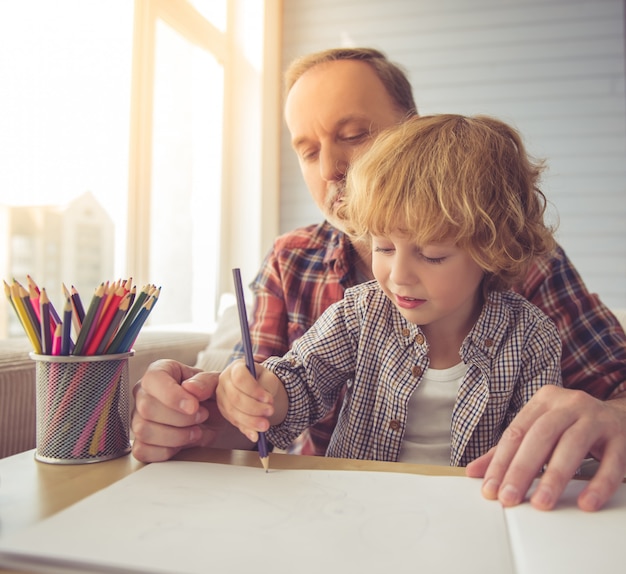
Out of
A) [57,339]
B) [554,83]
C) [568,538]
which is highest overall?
[554,83]

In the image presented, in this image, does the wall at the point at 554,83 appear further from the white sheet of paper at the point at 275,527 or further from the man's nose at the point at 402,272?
the white sheet of paper at the point at 275,527

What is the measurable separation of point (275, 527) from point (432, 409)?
1.65ft

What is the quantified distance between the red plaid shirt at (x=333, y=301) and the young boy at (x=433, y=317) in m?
0.19

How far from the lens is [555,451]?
0.65m

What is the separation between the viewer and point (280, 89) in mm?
3678

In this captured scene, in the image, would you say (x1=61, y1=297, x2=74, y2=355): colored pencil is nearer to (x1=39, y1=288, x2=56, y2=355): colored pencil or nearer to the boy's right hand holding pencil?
(x1=39, y1=288, x2=56, y2=355): colored pencil

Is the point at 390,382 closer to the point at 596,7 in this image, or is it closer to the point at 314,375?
the point at 314,375

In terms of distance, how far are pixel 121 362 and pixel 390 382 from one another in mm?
419

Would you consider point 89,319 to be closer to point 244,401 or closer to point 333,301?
point 244,401

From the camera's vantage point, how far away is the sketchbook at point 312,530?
0.47m

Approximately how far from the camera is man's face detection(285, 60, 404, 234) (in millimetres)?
1266

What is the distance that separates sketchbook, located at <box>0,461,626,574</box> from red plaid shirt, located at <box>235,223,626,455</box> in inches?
19.0

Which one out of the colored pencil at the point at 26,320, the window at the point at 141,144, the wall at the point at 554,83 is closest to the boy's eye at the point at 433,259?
the colored pencil at the point at 26,320

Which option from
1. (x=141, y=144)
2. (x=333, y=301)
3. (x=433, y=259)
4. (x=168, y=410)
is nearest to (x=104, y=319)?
(x=168, y=410)
